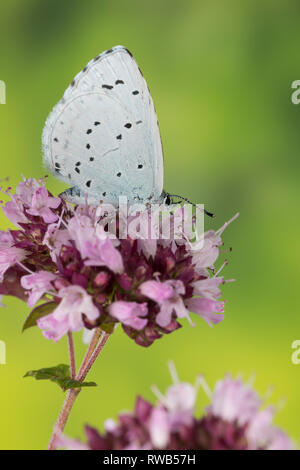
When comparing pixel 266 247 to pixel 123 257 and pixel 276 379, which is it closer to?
pixel 276 379

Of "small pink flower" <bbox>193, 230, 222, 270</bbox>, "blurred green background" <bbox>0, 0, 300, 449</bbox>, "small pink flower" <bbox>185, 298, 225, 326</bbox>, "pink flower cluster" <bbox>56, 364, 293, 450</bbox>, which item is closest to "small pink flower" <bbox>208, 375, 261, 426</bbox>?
"pink flower cluster" <bbox>56, 364, 293, 450</bbox>

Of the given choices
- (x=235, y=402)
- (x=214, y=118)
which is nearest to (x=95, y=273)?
(x=235, y=402)

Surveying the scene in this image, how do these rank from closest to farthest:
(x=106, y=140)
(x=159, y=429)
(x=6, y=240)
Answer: (x=159, y=429)
(x=6, y=240)
(x=106, y=140)

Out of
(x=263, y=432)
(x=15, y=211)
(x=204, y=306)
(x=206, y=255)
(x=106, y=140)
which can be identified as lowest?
(x=263, y=432)

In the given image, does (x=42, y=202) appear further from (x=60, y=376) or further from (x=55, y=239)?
(x=60, y=376)

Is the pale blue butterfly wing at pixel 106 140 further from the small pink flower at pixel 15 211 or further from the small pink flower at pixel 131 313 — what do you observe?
the small pink flower at pixel 131 313

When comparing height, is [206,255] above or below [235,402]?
above
